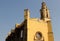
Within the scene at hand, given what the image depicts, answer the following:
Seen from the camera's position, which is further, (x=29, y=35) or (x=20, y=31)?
(x=20, y=31)

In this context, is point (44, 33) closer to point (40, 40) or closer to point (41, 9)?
point (40, 40)

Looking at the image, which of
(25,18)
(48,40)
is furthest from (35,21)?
(48,40)

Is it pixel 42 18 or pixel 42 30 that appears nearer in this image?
pixel 42 30

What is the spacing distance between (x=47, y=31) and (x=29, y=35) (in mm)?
4211

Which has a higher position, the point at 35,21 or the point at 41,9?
the point at 41,9

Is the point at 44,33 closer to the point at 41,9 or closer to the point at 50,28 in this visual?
the point at 50,28

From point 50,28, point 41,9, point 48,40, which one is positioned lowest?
point 48,40

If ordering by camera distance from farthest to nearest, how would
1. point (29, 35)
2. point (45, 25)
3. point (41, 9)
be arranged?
point (41, 9) → point (45, 25) → point (29, 35)

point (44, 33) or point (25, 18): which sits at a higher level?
point (25, 18)

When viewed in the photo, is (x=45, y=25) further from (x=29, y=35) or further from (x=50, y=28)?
(x=29, y=35)

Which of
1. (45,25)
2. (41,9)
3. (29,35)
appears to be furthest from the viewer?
(41,9)

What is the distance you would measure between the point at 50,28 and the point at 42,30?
1.95 metres

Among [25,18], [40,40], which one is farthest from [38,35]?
[25,18]

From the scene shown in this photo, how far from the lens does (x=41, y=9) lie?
3884cm
